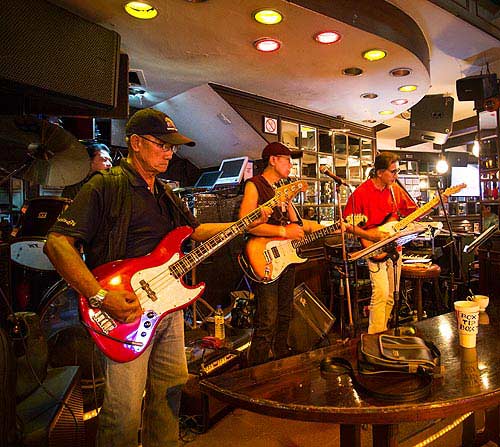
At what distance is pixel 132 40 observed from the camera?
10.7ft

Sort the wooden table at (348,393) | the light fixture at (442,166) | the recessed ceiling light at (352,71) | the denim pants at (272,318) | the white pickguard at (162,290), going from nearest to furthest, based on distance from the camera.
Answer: the wooden table at (348,393) → the white pickguard at (162,290) → the denim pants at (272,318) → the recessed ceiling light at (352,71) → the light fixture at (442,166)

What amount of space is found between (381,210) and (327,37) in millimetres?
1613

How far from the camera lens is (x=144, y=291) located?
1.78 m

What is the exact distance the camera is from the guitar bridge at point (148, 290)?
5.82ft

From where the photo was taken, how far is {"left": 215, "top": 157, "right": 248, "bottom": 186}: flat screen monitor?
5.08m

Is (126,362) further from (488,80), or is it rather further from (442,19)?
(488,80)

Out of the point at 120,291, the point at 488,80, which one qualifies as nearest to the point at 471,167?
the point at 488,80

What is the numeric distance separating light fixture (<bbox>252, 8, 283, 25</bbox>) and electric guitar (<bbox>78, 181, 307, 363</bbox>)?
1797 mm

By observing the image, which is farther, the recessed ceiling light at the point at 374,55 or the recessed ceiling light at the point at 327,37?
the recessed ceiling light at the point at 374,55

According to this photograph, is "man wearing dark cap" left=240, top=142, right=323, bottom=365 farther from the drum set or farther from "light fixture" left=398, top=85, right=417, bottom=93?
"light fixture" left=398, top=85, right=417, bottom=93

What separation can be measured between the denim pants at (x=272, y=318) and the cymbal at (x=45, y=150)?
65.5 inches

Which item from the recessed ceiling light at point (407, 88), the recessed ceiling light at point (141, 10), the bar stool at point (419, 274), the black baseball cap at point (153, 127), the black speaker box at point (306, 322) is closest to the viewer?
the black baseball cap at point (153, 127)

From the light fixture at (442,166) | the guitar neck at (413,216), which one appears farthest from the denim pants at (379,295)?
the light fixture at (442,166)

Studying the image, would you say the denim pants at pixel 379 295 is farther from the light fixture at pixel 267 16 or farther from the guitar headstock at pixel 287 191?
the light fixture at pixel 267 16
